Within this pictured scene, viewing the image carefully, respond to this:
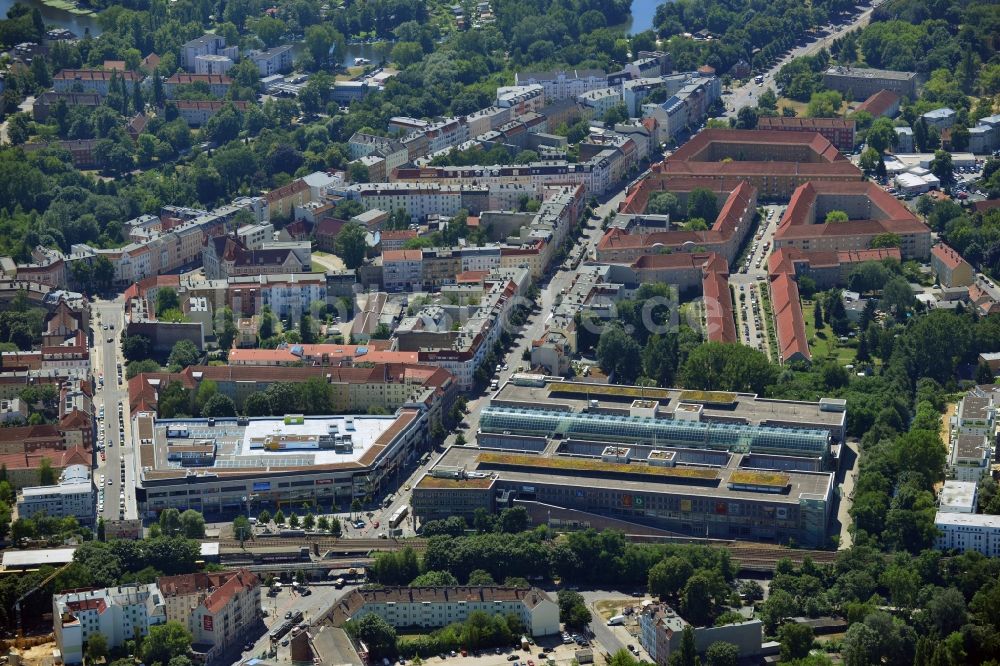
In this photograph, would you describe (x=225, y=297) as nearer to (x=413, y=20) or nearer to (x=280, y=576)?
(x=280, y=576)

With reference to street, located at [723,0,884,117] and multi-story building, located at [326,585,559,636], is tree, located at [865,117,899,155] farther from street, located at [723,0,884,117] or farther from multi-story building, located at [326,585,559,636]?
multi-story building, located at [326,585,559,636]

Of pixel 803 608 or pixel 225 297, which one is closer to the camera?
pixel 803 608

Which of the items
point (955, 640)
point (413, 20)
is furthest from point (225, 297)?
point (413, 20)

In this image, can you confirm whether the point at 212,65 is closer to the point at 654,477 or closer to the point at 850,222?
the point at 850,222

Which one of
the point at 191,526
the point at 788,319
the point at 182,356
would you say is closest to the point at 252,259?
the point at 182,356

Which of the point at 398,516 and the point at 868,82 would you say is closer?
the point at 398,516

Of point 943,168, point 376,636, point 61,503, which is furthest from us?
point 943,168

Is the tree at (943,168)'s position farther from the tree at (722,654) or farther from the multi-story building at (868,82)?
the tree at (722,654)

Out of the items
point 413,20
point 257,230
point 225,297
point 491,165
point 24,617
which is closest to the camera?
point 24,617
